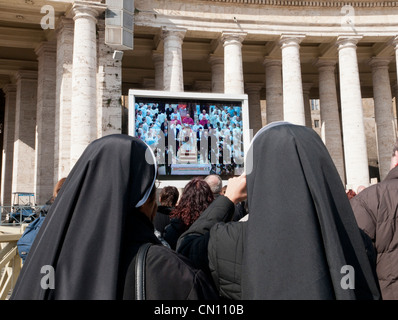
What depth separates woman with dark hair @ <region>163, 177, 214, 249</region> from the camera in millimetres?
5289

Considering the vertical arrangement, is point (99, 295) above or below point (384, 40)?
below

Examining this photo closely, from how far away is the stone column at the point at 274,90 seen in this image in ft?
84.2

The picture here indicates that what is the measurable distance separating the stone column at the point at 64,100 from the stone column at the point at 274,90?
13.0 meters

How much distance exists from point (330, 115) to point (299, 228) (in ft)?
85.7

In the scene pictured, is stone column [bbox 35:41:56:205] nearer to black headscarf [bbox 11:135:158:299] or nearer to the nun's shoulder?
black headscarf [bbox 11:135:158:299]

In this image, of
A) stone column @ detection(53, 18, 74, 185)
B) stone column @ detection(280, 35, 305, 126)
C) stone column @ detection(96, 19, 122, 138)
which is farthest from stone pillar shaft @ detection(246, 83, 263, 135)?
stone column @ detection(53, 18, 74, 185)

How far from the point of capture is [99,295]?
6.47ft

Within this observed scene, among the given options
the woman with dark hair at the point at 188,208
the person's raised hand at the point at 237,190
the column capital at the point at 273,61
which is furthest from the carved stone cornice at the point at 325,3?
the person's raised hand at the point at 237,190

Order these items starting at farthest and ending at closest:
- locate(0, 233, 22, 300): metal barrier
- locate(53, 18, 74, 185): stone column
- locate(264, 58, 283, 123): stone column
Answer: locate(264, 58, 283, 123): stone column → locate(53, 18, 74, 185): stone column → locate(0, 233, 22, 300): metal barrier

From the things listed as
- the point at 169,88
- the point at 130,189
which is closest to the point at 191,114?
the point at 169,88

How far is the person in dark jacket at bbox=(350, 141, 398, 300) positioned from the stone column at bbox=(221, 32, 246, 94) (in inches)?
722

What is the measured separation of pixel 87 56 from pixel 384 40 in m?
18.7

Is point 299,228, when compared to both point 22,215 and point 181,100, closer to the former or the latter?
point 181,100
